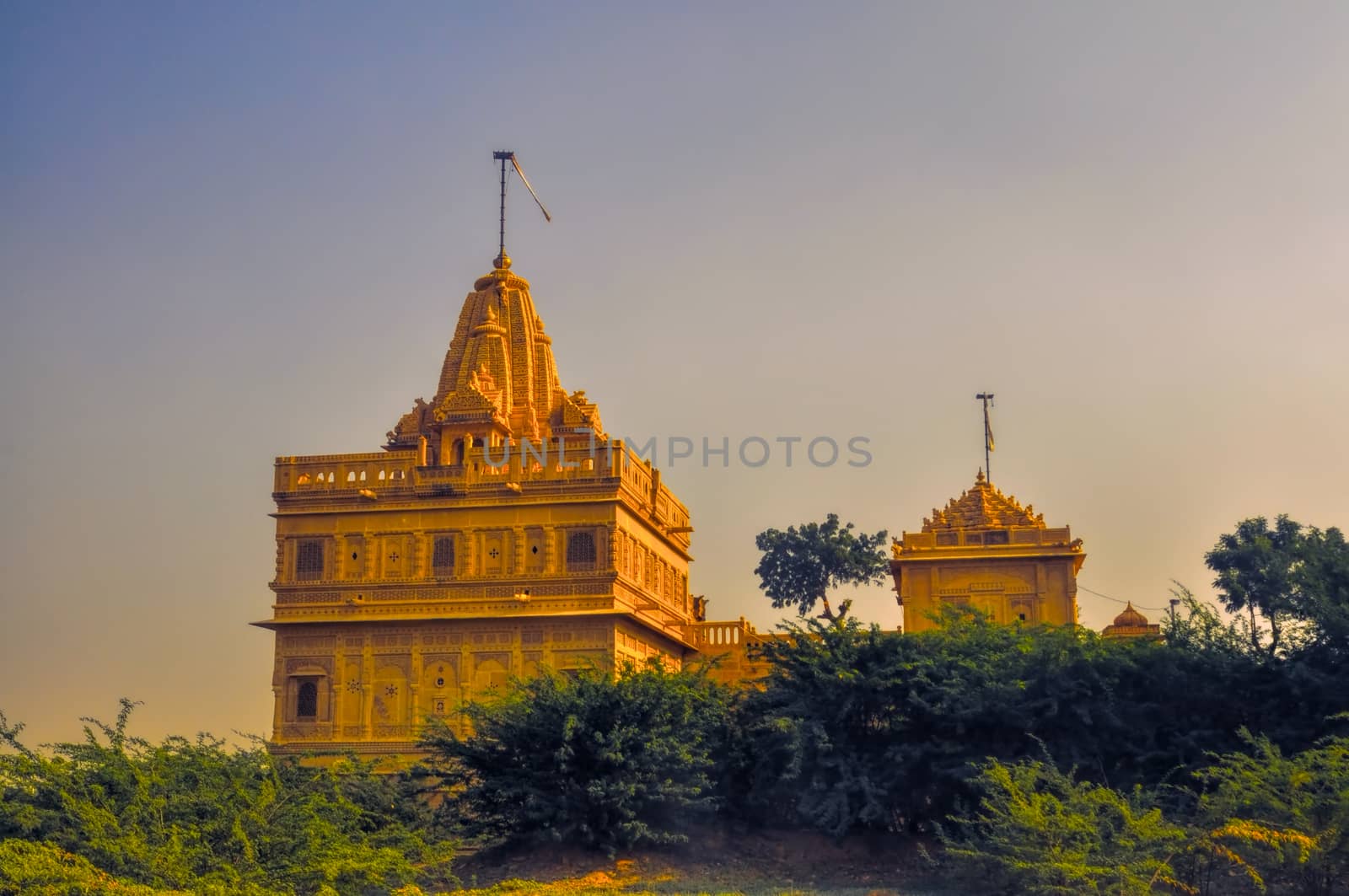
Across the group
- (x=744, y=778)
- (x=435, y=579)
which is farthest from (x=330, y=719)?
(x=744, y=778)

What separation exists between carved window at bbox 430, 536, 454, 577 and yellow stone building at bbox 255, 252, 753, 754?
39 mm

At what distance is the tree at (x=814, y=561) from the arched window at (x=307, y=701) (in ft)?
84.0

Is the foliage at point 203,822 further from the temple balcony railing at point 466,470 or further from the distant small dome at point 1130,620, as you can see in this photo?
the distant small dome at point 1130,620

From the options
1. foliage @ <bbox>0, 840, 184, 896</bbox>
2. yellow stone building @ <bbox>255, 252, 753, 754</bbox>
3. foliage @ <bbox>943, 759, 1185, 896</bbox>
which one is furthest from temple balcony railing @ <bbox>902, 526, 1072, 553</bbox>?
foliage @ <bbox>0, 840, 184, 896</bbox>

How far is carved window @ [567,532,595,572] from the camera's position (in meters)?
33.5

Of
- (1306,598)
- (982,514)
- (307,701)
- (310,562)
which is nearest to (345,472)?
(310,562)

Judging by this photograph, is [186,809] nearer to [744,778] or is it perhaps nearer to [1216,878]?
[744,778]

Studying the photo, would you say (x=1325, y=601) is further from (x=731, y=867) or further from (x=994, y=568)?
(x=994, y=568)

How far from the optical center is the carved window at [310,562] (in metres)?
34.5

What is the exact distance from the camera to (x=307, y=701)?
33.8m

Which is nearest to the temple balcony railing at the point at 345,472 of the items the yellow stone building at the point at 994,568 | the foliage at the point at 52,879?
the yellow stone building at the point at 994,568

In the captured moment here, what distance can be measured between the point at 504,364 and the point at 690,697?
60.6ft

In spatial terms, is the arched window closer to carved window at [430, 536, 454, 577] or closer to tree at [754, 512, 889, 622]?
carved window at [430, 536, 454, 577]

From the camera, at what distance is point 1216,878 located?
17.7 metres
